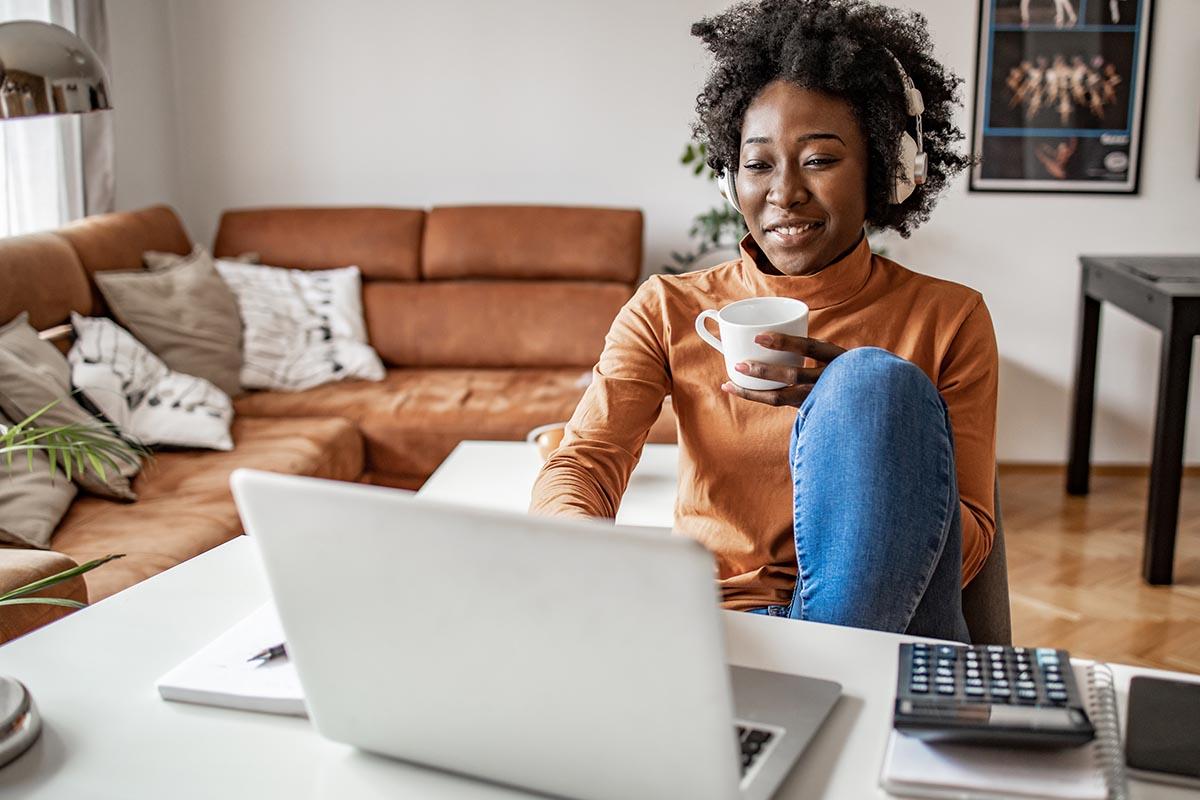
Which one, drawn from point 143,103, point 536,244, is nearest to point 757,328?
point 536,244

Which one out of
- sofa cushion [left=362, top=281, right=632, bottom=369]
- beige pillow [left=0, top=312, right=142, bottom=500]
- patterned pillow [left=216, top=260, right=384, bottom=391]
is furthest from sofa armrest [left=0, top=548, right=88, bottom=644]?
sofa cushion [left=362, top=281, right=632, bottom=369]

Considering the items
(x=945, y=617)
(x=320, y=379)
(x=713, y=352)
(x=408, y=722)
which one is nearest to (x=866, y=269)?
(x=713, y=352)

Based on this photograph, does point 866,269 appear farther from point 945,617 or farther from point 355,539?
point 355,539

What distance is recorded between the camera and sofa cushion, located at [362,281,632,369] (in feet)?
11.3

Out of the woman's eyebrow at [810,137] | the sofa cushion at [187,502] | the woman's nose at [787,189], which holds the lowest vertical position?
the sofa cushion at [187,502]

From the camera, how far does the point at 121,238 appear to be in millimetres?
3148

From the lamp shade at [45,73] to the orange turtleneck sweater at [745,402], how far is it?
0.80 meters

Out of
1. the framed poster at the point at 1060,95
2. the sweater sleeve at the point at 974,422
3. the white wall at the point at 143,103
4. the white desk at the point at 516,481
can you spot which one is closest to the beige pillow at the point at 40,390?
the white desk at the point at 516,481

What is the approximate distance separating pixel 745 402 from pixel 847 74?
0.40m

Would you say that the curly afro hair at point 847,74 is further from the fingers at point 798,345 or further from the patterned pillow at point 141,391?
the patterned pillow at point 141,391

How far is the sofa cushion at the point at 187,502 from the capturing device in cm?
208

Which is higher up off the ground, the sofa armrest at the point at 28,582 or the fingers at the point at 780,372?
the fingers at the point at 780,372

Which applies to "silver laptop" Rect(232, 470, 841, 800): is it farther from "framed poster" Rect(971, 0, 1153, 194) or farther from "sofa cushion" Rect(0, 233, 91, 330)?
"framed poster" Rect(971, 0, 1153, 194)

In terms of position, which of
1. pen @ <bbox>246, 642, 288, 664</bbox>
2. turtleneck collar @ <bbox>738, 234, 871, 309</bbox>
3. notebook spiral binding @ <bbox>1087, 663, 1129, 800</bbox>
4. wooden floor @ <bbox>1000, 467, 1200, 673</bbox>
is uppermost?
turtleneck collar @ <bbox>738, 234, 871, 309</bbox>
